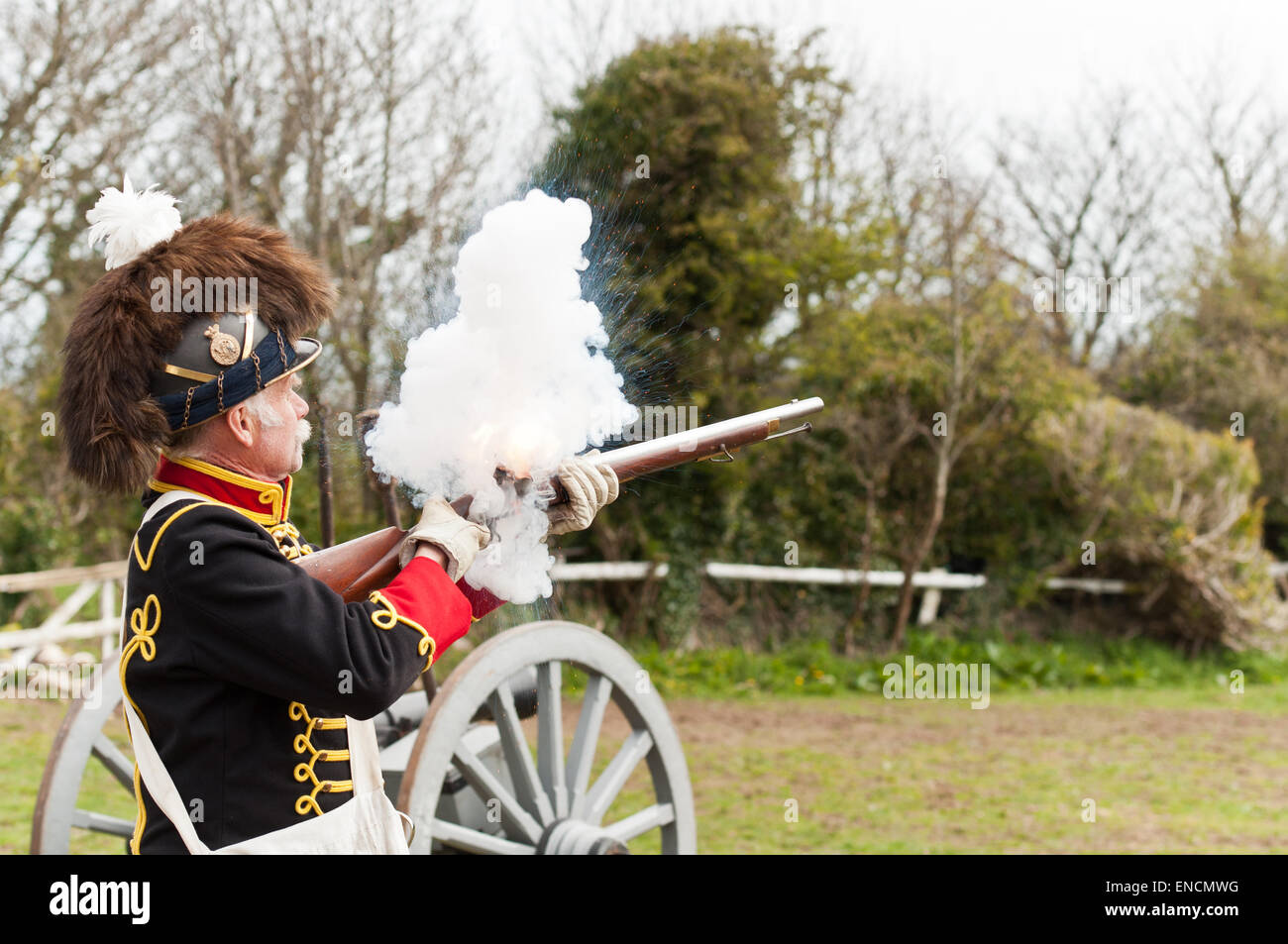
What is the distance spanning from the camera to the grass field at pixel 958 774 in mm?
5910

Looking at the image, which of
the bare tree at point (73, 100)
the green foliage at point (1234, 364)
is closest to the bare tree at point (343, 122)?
the bare tree at point (73, 100)

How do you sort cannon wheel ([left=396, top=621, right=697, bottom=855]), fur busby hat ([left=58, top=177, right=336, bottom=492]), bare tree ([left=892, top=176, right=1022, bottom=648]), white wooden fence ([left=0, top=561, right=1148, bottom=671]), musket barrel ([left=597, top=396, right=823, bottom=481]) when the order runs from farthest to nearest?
bare tree ([left=892, top=176, right=1022, bottom=648])
white wooden fence ([left=0, top=561, right=1148, bottom=671])
cannon wheel ([left=396, top=621, right=697, bottom=855])
musket barrel ([left=597, top=396, right=823, bottom=481])
fur busby hat ([left=58, top=177, right=336, bottom=492])

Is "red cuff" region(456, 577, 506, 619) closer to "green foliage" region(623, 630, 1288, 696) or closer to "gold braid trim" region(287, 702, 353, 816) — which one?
"gold braid trim" region(287, 702, 353, 816)

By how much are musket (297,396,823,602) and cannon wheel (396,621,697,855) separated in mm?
958

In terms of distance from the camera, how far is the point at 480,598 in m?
2.18

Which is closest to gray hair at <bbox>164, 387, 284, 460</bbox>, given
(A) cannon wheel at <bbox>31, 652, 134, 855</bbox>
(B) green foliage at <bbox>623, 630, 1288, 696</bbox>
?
(A) cannon wheel at <bbox>31, 652, 134, 855</bbox>

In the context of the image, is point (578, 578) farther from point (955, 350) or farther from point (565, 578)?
point (955, 350)

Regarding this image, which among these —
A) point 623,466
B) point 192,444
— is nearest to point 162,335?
point 192,444

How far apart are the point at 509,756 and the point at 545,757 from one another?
0.15 m

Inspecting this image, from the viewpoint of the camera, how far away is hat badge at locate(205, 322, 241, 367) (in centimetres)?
196

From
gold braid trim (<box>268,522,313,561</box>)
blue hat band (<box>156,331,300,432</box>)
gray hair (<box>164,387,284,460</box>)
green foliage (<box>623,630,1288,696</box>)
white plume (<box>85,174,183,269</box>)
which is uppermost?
white plume (<box>85,174,183,269</box>)

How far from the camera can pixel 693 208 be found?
11.6 m

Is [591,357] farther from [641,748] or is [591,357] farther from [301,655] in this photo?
[641,748]
